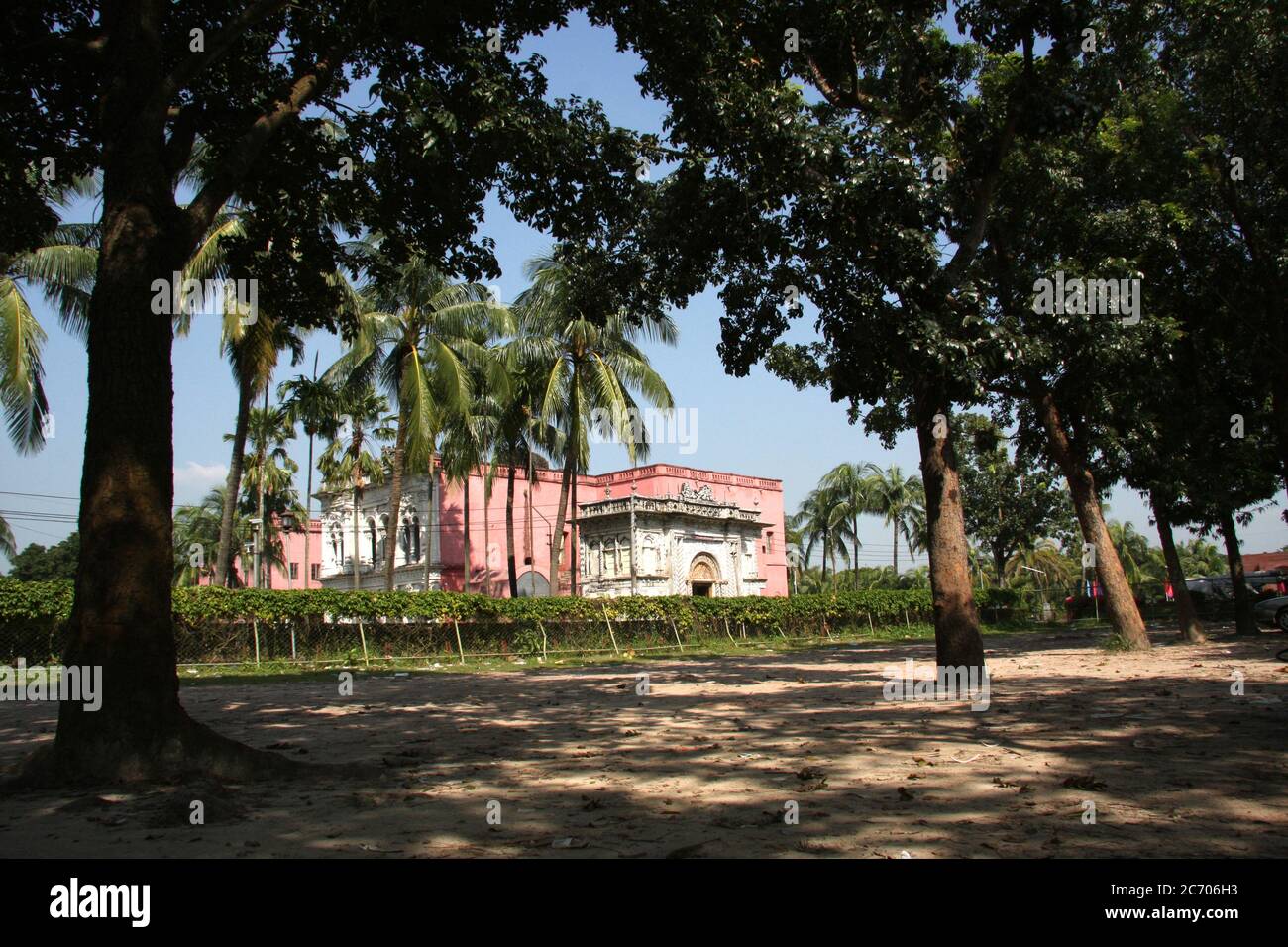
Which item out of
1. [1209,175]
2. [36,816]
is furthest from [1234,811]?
[1209,175]

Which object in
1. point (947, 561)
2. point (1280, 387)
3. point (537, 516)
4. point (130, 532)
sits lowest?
point (947, 561)

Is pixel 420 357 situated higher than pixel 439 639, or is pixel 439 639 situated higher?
pixel 420 357

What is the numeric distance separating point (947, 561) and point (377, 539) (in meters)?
47.6

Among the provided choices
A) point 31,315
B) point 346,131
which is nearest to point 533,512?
point 31,315

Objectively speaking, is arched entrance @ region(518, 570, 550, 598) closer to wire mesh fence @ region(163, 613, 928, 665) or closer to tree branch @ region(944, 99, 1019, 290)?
wire mesh fence @ region(163, 613, 928, 665)

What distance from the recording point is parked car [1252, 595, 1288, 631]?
85.9 ft

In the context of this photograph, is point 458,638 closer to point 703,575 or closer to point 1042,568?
point 703,575

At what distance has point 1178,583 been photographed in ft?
83.6

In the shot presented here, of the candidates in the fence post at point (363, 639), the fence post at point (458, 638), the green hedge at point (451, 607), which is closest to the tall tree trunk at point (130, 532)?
the green hedge at point (451, 607)

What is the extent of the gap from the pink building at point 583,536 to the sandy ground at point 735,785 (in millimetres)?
37189

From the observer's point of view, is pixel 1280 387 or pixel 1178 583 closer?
pixel 1280 387

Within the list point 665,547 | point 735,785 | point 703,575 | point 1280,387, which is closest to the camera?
point 735,785

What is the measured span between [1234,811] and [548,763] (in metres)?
4.77

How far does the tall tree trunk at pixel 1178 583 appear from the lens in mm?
24531
